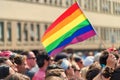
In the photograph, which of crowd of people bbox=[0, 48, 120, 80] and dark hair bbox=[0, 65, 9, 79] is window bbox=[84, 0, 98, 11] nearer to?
crowd of people bbox=[0, 48, 120, 80]

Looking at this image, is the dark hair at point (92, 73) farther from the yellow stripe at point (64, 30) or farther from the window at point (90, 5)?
the window at point (90, 5)

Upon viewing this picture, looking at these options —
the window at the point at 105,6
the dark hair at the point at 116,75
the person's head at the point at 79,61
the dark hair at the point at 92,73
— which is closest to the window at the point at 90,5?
the window at the point at 105,6

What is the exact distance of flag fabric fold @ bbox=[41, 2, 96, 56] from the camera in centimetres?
912

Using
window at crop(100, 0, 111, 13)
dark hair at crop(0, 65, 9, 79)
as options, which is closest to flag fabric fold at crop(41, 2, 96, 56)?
dark hair at crop(0, 65, 9, 79)

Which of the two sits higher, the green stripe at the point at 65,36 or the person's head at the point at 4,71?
the green stripe at the point at 65,36

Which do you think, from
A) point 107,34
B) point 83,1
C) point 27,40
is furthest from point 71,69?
point 107,34

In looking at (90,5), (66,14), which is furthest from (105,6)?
(66,14)

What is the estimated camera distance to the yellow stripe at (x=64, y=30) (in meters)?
9.21

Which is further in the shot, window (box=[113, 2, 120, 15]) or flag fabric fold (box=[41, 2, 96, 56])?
window (box=[113, 2, 120, 15])

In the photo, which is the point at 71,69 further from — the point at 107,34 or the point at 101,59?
the point at 107,34

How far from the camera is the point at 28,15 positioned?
4647 cm

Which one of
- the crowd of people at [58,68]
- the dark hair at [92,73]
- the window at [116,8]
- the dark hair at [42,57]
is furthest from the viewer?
the window at [116,8]

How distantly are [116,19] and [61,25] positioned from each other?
2552 inches

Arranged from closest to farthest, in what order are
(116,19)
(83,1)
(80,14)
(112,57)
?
(112,57) < (80,14) < (83,1) < (116,19)
